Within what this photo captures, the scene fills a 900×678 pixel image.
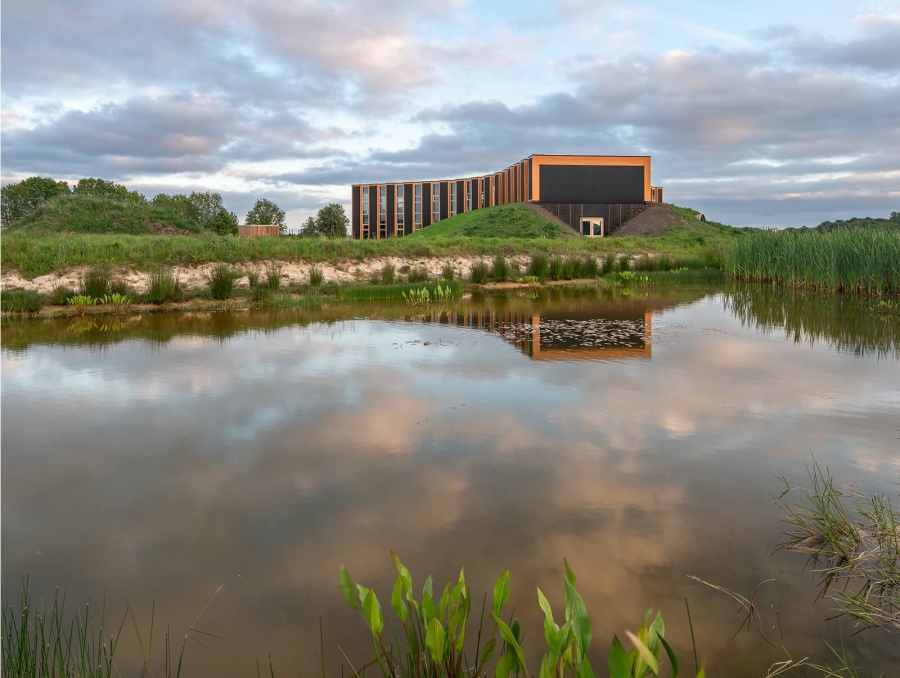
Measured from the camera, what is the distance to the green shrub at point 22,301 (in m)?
10.9

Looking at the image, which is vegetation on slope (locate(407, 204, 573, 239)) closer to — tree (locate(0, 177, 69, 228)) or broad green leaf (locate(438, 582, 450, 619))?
broad green leaf (locate(438, 582, 450, 619))

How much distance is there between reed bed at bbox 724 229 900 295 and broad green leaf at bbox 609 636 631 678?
12.9 metres

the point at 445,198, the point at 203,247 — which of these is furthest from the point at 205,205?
the point at 203,247

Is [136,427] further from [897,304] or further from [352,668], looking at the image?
[897,304]

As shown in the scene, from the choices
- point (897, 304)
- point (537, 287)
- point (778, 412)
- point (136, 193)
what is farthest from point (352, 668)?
point (136, 193)

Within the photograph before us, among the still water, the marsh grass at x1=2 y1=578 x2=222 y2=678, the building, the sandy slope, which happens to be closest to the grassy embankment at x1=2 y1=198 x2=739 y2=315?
the sandy slope

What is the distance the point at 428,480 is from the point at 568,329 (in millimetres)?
6022

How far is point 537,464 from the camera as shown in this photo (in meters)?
Answer: 3.71

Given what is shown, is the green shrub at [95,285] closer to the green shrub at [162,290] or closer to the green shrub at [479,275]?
the green shrub at [162,290]

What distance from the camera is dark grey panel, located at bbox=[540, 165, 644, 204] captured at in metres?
44.3

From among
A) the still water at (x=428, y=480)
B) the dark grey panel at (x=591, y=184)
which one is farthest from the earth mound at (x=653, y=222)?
the still water at (x=428, y=480)

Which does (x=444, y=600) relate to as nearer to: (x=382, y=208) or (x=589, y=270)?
(x=589, y=270)

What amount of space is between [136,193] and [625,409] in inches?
2638

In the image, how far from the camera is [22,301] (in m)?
11.0
